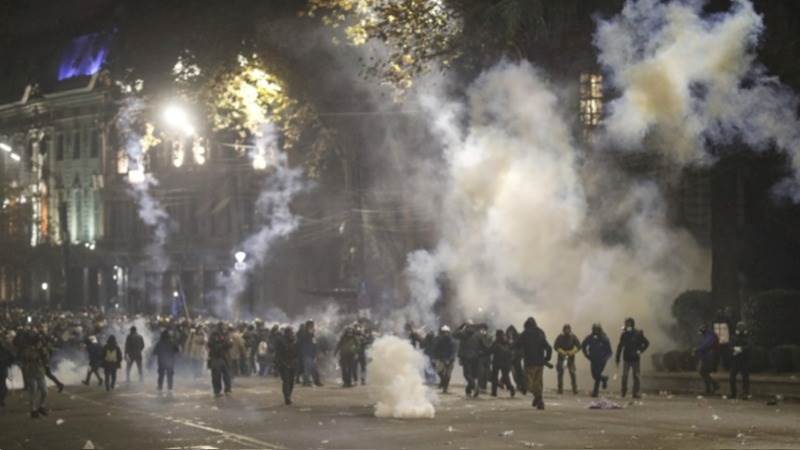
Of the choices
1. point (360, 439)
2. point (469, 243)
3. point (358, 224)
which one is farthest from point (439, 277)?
point (360, 439)

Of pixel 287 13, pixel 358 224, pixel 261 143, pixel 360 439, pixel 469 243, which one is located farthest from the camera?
pixel 261 143

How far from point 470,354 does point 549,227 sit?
985 centimetres

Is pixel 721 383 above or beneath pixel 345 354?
beneath

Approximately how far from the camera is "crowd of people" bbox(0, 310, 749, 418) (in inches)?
994

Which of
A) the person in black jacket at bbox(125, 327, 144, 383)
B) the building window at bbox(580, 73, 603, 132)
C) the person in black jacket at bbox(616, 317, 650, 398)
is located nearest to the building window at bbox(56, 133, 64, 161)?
the person in black jacket at bbox(125, 327, 144, 383)

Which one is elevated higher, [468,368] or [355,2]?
[355,2]

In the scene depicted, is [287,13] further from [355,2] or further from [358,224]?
[358,224]

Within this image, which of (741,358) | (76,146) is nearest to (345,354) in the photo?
(741,358)

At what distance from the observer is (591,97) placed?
39.0 m

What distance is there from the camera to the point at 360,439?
1866 cm

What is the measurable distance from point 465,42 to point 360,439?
1312 centimetres

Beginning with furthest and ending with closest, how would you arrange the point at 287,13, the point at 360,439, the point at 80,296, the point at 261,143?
the point at 80,296, the point at 261,143, the point at 287,13, the point at 360,439

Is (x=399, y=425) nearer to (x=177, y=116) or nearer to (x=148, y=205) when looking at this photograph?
(x=177, y=116)

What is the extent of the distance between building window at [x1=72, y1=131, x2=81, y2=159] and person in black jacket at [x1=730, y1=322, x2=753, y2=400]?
68.1 m
